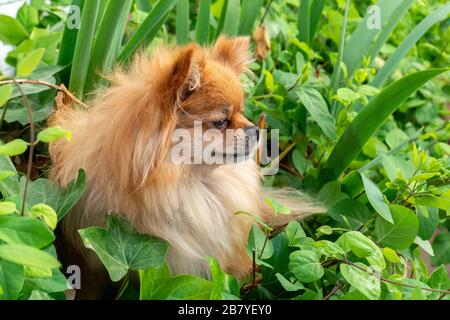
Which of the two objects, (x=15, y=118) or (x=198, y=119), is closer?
(x=198, y=119)

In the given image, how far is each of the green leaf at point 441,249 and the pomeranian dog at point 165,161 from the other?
1.53 feet

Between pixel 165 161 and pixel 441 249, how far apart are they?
741 mm

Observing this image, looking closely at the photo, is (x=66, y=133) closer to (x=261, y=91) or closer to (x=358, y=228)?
(x=358, y=228)

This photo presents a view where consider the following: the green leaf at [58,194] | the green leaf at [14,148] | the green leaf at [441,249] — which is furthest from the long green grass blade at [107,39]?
the green leaf at [441,249]

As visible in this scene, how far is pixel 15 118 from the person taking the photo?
4.76ft

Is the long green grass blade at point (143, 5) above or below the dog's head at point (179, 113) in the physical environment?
above

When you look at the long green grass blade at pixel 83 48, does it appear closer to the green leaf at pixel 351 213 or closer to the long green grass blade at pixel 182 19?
the long green grass blade at pixel 182 19

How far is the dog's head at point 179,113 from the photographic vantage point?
44.7 inches

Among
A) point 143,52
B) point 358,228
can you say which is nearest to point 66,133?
point 143,52

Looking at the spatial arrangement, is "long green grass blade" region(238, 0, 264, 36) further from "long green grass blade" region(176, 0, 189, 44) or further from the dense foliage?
"long green grass blade" region(176, 0, 189, 44)

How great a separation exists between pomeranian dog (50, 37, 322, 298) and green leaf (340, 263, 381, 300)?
32cm

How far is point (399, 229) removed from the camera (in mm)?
1302

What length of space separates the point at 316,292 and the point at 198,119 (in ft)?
1.30

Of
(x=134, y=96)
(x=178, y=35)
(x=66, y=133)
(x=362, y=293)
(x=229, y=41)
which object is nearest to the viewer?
(x=66, y=133)
